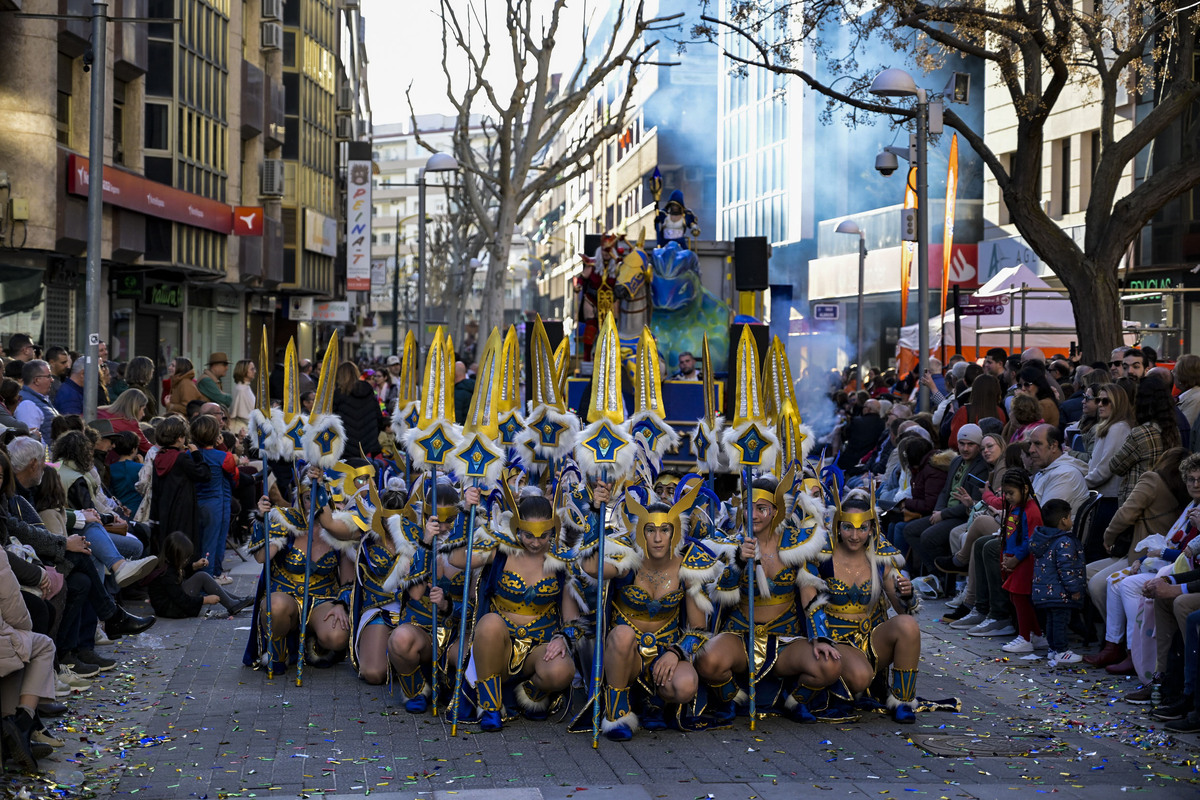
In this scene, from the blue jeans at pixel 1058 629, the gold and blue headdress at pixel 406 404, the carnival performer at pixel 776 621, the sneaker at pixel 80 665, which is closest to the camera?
the carnival performer at pixel 776 621

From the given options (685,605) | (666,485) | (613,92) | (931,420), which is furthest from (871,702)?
(613,92)

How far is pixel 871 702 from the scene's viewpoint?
328 inches

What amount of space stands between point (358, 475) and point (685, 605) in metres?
2.80

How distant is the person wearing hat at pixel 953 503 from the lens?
479 inches

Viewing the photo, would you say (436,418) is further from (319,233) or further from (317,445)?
(319,233)

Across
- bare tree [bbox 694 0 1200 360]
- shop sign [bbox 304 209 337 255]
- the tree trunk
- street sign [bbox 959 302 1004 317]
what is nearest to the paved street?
the tree trunk

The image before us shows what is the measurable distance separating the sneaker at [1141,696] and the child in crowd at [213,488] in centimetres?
764

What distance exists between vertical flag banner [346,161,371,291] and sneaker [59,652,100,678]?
3508cm


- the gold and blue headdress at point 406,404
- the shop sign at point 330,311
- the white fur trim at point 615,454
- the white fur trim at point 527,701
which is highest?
the shop sign at point 330,311

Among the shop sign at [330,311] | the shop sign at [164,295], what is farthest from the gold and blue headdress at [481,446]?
the shop sign at [330,311]

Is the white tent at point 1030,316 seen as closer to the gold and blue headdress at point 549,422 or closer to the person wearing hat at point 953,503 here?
the person wearing hat at point 953,503

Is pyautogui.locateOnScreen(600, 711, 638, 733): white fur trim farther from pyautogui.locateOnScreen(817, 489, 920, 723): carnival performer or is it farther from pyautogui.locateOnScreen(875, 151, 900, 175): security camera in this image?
pyautogui.locateOnScreen(875, 151, 900, 175): security camera

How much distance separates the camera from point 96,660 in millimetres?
9484

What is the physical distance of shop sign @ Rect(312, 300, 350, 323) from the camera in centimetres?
4603
